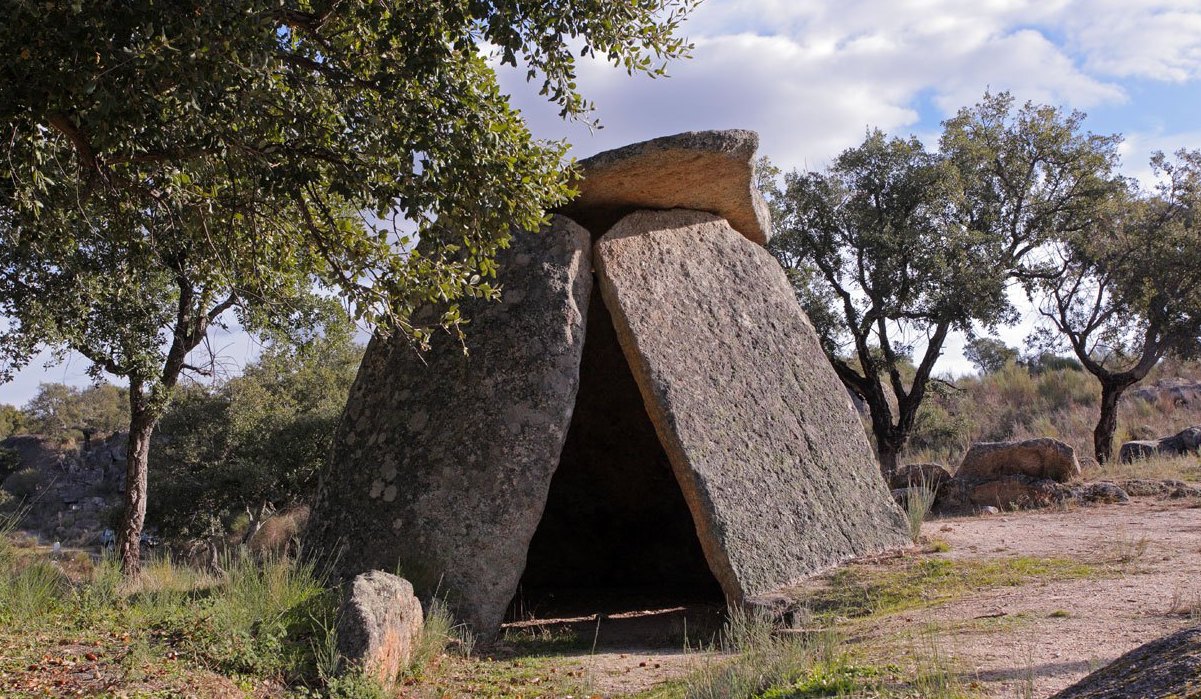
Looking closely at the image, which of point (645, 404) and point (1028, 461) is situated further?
point (1028, 461)

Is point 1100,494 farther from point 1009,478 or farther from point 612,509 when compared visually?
point 612,509

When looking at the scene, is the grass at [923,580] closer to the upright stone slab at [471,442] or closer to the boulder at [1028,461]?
the upright stone slab at [471,442]

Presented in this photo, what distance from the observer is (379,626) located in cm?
510

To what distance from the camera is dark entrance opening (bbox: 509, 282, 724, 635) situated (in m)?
10.6

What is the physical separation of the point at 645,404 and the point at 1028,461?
20.8 feet

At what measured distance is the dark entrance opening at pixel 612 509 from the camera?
10641 millimetres

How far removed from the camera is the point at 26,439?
30.7m

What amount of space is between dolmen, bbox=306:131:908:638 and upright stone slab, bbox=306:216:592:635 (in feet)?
0.04

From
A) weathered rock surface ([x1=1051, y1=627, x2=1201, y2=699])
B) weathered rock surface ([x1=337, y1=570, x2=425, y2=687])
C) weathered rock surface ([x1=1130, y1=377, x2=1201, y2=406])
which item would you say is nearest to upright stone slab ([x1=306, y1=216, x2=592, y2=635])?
weathered rock surface ([x1=337, y1=570, x2=425, y2=687])

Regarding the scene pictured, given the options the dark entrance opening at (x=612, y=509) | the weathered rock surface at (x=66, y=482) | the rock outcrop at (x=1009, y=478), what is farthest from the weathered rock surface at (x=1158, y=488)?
the weathered rock surface at (x=66, y=482)

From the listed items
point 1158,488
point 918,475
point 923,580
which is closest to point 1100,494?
point 1158,488

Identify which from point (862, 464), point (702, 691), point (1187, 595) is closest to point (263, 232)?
point (702, 691)

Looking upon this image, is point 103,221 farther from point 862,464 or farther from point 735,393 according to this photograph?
point 862,464

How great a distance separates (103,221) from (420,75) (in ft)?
14.1
